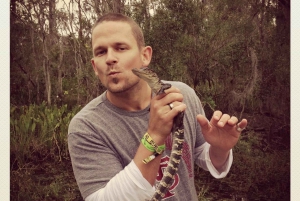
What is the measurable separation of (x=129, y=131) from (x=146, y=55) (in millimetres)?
388

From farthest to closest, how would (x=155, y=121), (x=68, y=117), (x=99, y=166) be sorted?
(x=68, y=117) → (x=99, y=166) → (x=155, y=121)

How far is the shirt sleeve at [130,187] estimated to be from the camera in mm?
1021

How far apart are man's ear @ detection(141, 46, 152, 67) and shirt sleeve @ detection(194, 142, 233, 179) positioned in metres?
0.43

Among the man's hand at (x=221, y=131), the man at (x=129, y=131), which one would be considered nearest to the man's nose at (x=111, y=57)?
the man at (x=129, y=131)

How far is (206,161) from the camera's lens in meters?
1.39

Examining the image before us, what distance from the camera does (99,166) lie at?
112 cm

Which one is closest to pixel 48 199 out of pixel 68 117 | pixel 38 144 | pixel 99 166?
pixel 38 144

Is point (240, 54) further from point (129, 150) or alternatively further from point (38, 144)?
point (38, 144)

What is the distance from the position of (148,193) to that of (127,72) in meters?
0.49

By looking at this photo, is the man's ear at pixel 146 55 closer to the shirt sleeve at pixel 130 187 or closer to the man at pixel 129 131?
the man at pixel 129 131

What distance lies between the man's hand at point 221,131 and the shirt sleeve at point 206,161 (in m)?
0.04

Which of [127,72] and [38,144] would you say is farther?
[38,144]

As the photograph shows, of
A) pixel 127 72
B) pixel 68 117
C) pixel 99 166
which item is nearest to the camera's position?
pixel 99 166

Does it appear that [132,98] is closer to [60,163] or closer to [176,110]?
[176,110]
